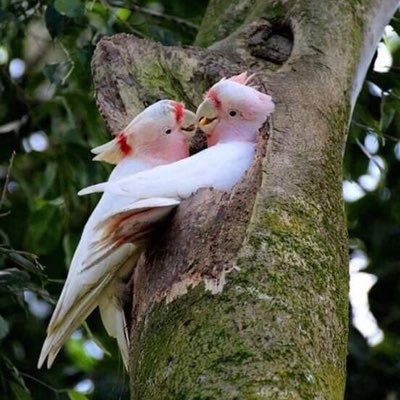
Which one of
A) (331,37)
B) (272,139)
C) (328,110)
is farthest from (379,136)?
(272,139)

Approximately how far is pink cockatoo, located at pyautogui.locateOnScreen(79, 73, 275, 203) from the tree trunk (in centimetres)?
5

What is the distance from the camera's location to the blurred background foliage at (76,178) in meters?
2.97

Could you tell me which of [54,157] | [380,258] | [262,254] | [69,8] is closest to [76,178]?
[54,157]

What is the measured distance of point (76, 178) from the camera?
3.15m

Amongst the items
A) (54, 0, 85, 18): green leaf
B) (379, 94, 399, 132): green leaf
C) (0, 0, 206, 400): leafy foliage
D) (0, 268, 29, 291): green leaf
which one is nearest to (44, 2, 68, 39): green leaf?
(0, 0, 206, 400): leafy foliage

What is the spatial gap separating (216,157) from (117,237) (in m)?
0.28

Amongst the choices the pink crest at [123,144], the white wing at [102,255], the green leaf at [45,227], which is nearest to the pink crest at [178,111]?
the pink crest at [123,144]

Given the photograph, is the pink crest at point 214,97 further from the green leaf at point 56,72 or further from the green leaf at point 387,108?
the green leaf at point 387,108

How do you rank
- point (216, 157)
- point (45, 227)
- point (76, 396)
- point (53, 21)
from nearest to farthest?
point (216, 157) → point (76, 396) → point (53, 21) → point (45, 227)

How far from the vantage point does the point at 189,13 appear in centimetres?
343

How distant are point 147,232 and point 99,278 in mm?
144

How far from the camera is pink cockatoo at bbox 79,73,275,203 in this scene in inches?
73.1

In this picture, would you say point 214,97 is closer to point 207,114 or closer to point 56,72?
point 207,114

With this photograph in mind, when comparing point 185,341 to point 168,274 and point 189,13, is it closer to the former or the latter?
point 168,274
